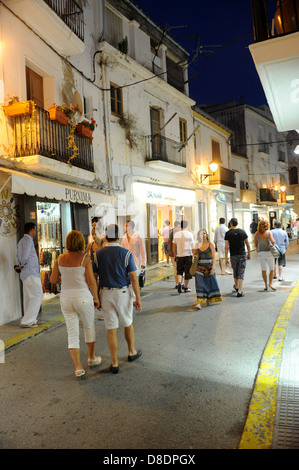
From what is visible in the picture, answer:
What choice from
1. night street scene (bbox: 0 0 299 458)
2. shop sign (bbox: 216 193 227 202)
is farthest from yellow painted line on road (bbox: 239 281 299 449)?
shop sign (bbox: 216 193 227 202)

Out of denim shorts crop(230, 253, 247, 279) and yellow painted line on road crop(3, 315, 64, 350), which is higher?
denim shorts crop(230, 253, 247, 279)

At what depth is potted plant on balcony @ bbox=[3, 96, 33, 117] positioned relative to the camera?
7145mm

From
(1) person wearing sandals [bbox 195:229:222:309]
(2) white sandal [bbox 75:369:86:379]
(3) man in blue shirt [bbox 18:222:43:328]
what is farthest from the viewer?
(1) person wearing sandals [bbox 195:229:222:309]

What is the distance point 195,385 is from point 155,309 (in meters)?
3.60

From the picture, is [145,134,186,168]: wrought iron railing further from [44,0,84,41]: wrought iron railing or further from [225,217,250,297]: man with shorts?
[225,217,250,297]: man with shorts

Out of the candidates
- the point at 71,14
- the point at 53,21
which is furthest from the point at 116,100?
the point at 53,21

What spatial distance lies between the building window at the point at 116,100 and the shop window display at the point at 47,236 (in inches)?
199

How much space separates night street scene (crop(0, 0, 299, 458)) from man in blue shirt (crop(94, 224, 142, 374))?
0.02 metres

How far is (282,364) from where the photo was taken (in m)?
4.01

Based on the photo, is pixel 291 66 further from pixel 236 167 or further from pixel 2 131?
pixel 236 167

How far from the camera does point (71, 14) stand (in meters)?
9.20

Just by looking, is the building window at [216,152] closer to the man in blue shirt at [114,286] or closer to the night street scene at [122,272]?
the night street scene at [122,272]
